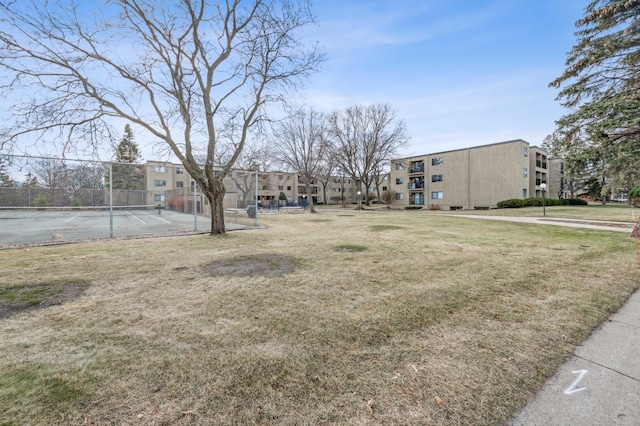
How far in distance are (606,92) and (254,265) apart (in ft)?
42.3

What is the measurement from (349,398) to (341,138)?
1314 inches

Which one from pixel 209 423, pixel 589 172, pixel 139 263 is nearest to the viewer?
pixel 209 423

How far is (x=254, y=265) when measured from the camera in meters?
5.68

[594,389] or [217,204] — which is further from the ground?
[217,204]

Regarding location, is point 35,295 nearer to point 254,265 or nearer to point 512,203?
point 254,265

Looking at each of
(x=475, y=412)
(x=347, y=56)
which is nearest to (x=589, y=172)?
(x=347, y=56)

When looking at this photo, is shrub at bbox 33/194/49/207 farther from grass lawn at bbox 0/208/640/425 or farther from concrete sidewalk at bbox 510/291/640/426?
concrete sidewalk at bbox 510/291/640/426

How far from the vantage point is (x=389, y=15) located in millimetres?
10492

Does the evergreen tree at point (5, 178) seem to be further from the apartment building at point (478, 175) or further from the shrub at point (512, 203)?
the shrub at point (512, 203)

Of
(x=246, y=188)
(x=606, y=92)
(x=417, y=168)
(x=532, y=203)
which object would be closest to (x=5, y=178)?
(x=606, y=92)

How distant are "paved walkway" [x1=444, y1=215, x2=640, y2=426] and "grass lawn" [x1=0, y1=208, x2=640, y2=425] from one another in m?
0.09

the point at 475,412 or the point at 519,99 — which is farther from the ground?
the point at 519,99

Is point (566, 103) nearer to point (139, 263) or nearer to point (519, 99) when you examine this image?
point (519, 99)

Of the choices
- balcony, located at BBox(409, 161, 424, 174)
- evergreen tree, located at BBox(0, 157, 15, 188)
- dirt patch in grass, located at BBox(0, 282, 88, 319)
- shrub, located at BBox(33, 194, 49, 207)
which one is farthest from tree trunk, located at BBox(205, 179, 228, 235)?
balcony, located at BBox(409, 161, 424, 174)
